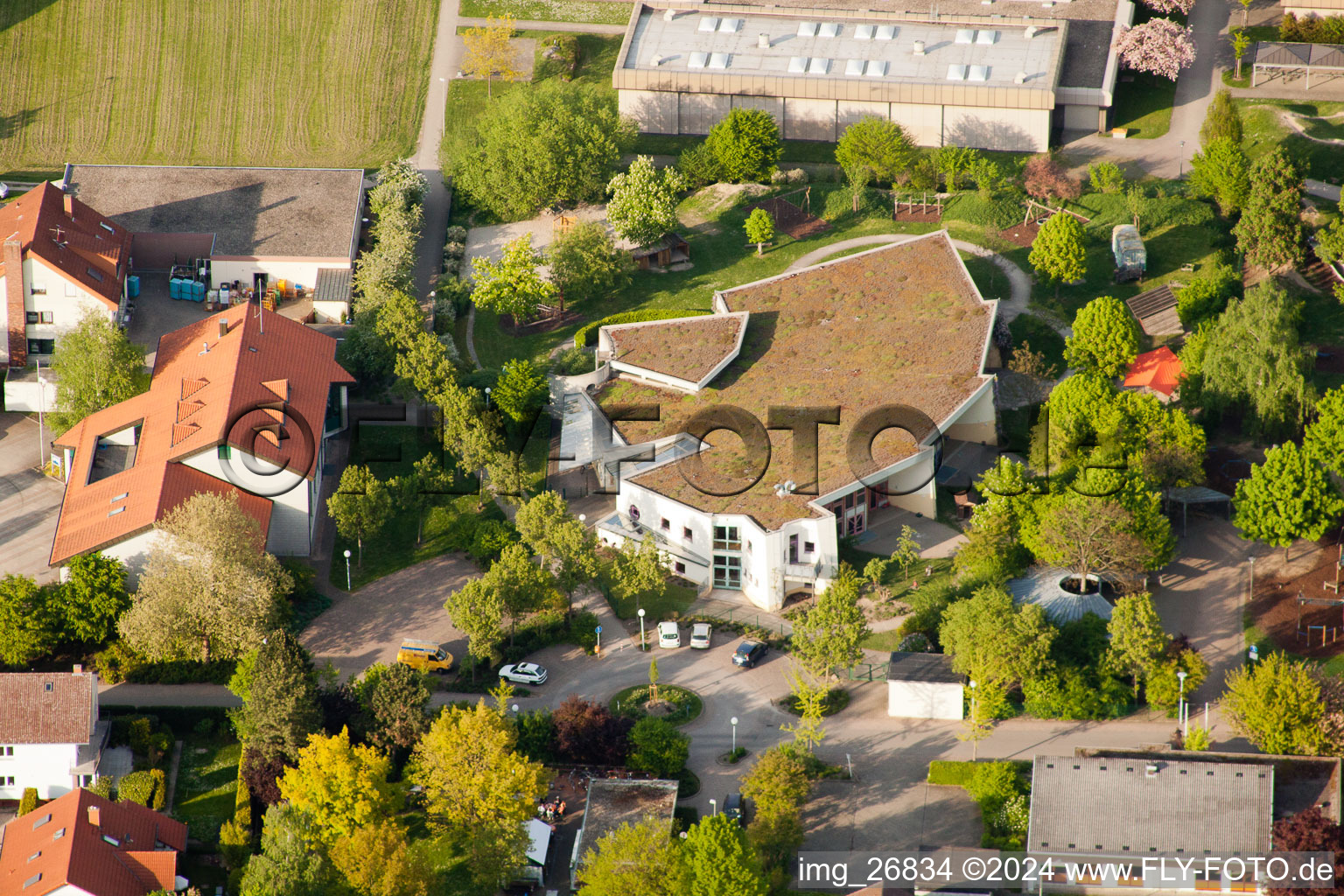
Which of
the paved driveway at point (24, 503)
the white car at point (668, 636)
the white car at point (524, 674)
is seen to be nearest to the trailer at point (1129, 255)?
the white car at point (668, 636)

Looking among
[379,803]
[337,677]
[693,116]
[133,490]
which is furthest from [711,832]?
[693,116]

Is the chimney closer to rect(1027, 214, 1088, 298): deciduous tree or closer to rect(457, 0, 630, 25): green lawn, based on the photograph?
rect(457, 0, 630, 25): green lawn

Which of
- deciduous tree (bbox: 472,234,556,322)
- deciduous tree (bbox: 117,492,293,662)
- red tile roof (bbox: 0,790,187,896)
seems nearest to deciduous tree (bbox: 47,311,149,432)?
deciduous tree (bbox: 117,492,293,662)

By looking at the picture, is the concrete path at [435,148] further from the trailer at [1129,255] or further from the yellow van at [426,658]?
the trailer at [1129,255]

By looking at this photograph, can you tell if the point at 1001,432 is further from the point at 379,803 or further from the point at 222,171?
the point at 222,171

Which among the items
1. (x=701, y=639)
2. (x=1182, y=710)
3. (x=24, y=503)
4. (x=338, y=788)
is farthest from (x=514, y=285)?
(x=1182, y=710)

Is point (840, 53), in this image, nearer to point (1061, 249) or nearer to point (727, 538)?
point (1061, 249)

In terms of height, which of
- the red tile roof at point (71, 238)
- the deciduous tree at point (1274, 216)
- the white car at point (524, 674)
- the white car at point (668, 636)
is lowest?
the white car at point (524, 674)
